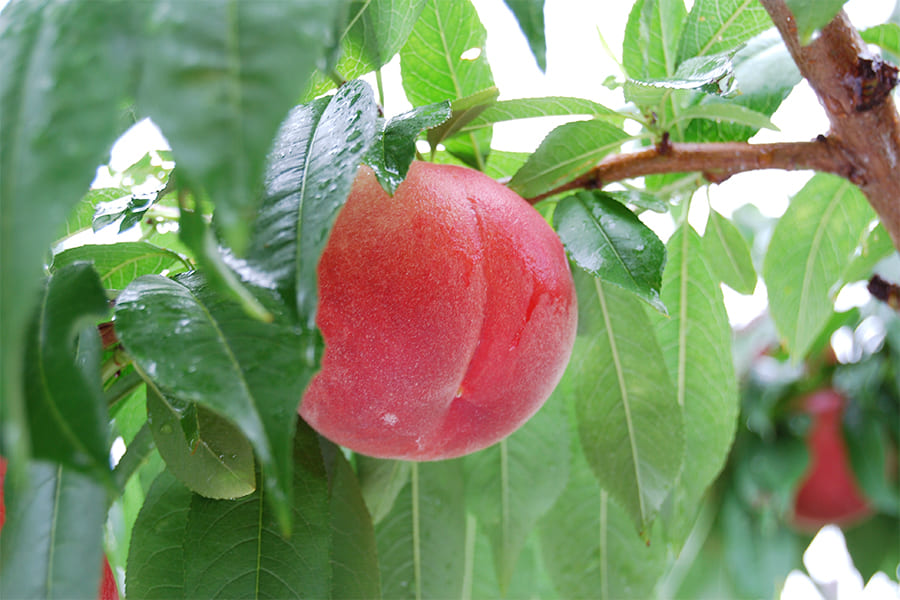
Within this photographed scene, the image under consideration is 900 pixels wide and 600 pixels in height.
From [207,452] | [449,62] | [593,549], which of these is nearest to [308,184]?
[207,452]

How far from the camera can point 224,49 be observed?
257 mm

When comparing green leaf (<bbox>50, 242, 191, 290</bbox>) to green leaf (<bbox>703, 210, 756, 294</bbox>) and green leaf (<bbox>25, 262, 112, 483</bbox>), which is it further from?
green leaf (<bbox>703, 210, 756, 294</bbox>)

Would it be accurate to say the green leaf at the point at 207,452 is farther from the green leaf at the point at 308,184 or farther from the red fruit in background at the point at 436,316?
the green leaf at the point at 308,184

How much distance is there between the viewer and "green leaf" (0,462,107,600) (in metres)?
0.39

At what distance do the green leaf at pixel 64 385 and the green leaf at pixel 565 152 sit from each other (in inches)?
13.5

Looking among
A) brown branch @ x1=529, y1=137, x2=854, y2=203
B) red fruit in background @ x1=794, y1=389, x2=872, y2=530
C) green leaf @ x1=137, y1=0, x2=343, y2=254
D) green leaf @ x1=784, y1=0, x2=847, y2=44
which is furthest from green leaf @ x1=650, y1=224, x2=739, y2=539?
red fruit in background @ x1=794, y1=389, x2=872, y2=530

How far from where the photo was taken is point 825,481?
1.65 metres

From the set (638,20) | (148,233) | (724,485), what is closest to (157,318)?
(148,233)

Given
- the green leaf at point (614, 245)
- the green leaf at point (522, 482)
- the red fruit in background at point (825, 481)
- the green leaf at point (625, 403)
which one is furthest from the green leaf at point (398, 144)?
the red fruit in background at point (825, 481)

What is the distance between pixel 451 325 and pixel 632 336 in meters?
0.29

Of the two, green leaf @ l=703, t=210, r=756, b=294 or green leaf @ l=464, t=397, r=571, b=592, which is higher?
green leaf @ l=703, t=210, r=756, b=294

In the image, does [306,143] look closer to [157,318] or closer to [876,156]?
[157,318]

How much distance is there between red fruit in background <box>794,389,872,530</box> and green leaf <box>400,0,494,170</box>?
116 cm

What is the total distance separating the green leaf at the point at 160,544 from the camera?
2.02ft
